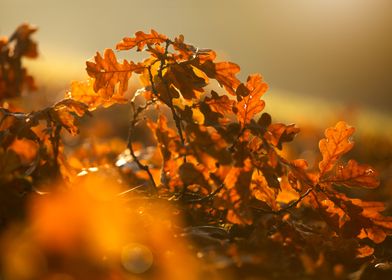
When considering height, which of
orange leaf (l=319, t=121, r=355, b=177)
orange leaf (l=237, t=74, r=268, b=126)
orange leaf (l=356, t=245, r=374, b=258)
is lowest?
orange leaf (l=356, t=245, r=374, b=258)

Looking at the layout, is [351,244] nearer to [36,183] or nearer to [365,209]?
[365,209]

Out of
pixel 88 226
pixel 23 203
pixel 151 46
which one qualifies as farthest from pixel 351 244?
pixel 23 203

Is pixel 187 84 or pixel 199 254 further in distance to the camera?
pixel 187 84

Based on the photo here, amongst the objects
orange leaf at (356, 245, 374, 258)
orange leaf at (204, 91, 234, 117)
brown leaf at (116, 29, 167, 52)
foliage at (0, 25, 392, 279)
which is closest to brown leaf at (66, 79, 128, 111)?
foliage at (0, 25, 392, 279)

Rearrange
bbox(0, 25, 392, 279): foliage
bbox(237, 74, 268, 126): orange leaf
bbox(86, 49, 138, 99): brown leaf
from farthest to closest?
bbox(86, 49, 138, 99): brown leaf
bbox(237, 74, 268, 126): orange leaf
bbox(0, 25, 392, 279): foliage

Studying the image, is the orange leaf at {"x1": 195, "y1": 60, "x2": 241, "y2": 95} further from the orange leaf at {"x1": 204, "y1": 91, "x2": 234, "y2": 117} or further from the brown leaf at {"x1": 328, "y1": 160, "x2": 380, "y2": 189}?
the brown leaf at {"x1": 328, "y1": 160, "x2": 380, "y2": 189}
